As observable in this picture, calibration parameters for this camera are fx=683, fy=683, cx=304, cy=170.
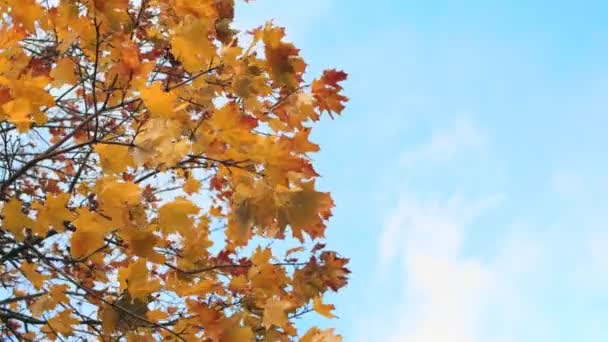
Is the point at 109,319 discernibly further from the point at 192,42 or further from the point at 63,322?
the point at 192,42

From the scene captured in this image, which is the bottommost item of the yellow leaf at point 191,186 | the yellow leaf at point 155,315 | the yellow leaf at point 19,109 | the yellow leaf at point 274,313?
the yellow leaf at point 155,315

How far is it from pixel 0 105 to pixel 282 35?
2.88 ft

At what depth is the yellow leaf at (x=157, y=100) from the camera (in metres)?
1.89

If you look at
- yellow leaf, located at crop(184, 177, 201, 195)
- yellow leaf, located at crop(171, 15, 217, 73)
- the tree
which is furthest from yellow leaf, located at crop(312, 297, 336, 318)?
yellow leaf, located at crop(184, 177, 201, 195)

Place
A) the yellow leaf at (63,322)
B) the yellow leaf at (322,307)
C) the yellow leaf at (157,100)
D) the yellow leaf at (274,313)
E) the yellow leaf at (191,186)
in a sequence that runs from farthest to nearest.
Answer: the yellow leaf at (191,186), the yellow leaf at (63,322), the yellow leaf at (322,307), the yellow leaf at (274,313), the yellow leaf at (157,100)

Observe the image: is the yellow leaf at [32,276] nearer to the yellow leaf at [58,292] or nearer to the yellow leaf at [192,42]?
the yellow leaf at [58,292]

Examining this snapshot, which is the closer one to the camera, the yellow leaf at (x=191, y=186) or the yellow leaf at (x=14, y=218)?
the yellow leaf at (x=14, y=218)

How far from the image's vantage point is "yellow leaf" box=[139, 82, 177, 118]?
6.20 feet

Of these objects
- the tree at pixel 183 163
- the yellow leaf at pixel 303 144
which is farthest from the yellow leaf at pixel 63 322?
the yellow leaf at pixel 303 144

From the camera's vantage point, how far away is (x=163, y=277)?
3.86m

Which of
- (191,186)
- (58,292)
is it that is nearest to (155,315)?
(58,292)

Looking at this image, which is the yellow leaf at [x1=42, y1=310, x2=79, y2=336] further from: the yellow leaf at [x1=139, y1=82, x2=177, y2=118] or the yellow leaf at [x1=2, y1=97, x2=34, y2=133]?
the yellow leaf at [x1=139, y1=82, x2=177, y2=118]

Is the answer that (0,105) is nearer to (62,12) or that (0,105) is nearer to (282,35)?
(62,12)

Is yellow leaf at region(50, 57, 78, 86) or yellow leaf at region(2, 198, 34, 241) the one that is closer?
yellow leaf at region(2, 198, 34, 241)
